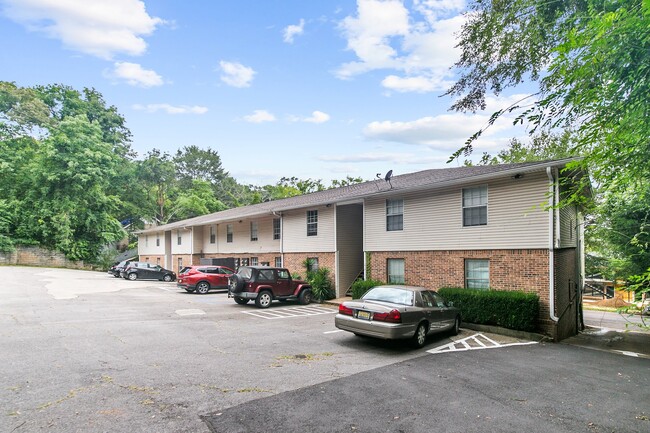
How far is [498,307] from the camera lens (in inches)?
444

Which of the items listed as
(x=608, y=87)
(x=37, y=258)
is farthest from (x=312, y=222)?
(x=37, y=258)

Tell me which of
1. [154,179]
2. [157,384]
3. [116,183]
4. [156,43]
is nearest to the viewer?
[157,384]

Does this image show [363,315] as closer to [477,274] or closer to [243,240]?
[477,274]

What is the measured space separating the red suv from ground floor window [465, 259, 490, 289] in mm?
14201

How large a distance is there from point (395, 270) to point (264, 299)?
218 inches

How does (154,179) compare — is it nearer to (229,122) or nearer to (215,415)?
(229,122)

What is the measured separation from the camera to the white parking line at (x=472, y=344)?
355 inches

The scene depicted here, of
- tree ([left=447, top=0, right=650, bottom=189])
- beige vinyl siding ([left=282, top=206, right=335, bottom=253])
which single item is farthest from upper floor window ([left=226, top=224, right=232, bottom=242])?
tree ([left=447, top=0, right=650, bottom=189])

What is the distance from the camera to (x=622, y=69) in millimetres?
3764

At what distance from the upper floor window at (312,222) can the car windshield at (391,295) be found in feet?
32.4

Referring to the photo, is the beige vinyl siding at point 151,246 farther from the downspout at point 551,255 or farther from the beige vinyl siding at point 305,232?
the downspout at point 551,255

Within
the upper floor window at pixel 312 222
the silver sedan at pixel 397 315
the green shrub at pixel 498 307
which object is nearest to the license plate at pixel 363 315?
the silver sedan at pixel 397 315

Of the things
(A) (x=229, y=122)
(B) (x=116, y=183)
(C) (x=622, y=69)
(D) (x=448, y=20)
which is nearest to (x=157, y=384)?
(C) (x=622, y=69)

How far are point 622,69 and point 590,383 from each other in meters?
5.74
